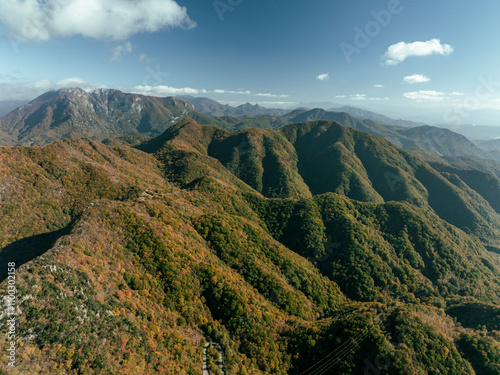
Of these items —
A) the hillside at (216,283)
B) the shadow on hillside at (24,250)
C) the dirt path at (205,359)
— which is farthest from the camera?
the shadow on hillside at (24,250)

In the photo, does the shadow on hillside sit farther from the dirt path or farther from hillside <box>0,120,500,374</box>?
the dirt path

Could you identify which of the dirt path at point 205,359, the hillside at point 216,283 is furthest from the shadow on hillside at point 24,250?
the dirt path at point 205,359

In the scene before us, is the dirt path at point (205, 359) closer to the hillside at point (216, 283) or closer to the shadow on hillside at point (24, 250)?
the hillside at point (216, 283)

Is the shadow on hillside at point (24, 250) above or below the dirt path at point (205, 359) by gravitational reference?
above

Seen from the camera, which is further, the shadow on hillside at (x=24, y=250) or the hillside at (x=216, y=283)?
the shadow on hillside at (x=24, y=250)

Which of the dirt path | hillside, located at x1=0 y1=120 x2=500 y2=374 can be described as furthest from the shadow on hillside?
the dirt path

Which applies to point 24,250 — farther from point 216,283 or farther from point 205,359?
point 205,359

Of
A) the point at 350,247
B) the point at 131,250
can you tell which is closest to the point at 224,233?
the point at 131,250

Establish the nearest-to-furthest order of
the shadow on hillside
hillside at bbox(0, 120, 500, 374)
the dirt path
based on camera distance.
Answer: hillside at bbox(0, 120, 500, 374), the dirt path, the shadow on hillside

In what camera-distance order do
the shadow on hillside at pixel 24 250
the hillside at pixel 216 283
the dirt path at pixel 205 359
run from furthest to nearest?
the shadow on hillside at pixel 24 250, the dirt path at pixel 205 359, the hillside at pixel 216 283
